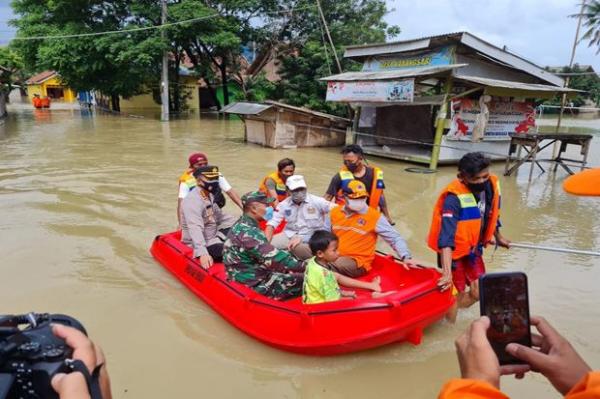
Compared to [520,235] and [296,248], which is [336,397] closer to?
[296,248]

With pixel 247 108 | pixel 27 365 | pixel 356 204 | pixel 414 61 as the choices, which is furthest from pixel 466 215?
pixel 247 108

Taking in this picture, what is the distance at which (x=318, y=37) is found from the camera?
2269 centimetres

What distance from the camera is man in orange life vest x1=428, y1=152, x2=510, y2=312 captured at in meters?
3.38

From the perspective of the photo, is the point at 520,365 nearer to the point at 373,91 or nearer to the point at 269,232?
the point at 269,232

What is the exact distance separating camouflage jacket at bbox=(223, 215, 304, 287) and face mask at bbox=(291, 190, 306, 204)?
3.43 feet

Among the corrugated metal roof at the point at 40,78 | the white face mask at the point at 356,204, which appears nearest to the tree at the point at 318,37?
the white face mask at the point at 356,204

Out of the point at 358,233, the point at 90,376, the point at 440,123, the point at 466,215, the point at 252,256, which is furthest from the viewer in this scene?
the point at 440,123

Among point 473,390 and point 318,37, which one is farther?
point 318,37

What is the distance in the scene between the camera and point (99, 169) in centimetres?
1146

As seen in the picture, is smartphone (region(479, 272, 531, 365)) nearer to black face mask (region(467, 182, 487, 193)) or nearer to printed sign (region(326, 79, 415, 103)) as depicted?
black face mask (region(467, 182, 487, 193))

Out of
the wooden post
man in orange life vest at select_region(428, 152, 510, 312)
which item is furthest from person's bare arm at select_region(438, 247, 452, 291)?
the wooden post

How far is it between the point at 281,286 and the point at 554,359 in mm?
2639

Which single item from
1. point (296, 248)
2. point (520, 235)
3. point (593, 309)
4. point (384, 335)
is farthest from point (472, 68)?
point (384, 335)

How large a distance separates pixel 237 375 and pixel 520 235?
554 centimetres
